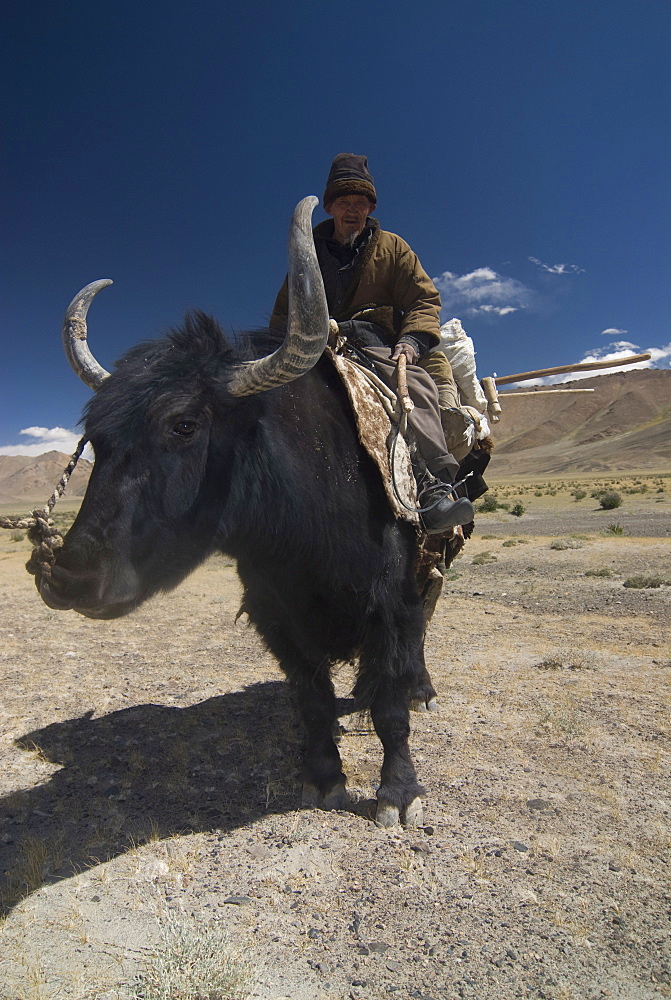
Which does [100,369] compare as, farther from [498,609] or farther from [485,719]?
[498,609]

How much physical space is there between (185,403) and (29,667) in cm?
494

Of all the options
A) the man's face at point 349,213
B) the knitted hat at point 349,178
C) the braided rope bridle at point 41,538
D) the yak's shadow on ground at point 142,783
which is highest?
the knitted hat at point 349,178

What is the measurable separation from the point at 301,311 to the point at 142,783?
121 inches

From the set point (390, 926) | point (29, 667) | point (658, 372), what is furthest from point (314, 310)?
point (658, 372)

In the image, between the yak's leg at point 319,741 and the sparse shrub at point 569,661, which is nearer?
the yak's leg at point 319,741

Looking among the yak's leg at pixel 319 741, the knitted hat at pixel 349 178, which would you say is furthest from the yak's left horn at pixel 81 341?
the yak's leg at pixel 319 741

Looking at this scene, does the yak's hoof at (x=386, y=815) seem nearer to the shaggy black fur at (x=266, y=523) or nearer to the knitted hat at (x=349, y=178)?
the shaggy black fur at (x=266, y=523)

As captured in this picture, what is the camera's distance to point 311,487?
3.02m

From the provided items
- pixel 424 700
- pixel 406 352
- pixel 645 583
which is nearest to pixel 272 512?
pixel 406 352

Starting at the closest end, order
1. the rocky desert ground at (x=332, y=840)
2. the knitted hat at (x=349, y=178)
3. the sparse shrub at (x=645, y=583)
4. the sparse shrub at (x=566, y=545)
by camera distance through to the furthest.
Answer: the rocky desert ground at (x=332, y=840) → the knitted hat at (x=349, y=178) → the sparse shrub at (x=645, y=583) → the sparse shrub at (x=566, y=545)

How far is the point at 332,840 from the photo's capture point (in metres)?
3.05

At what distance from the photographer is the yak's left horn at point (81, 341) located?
3.21 metres

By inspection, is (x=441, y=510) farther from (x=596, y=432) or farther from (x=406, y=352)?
(x=596, y=432)

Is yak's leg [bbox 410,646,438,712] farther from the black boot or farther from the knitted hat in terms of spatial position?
the knitted hat
